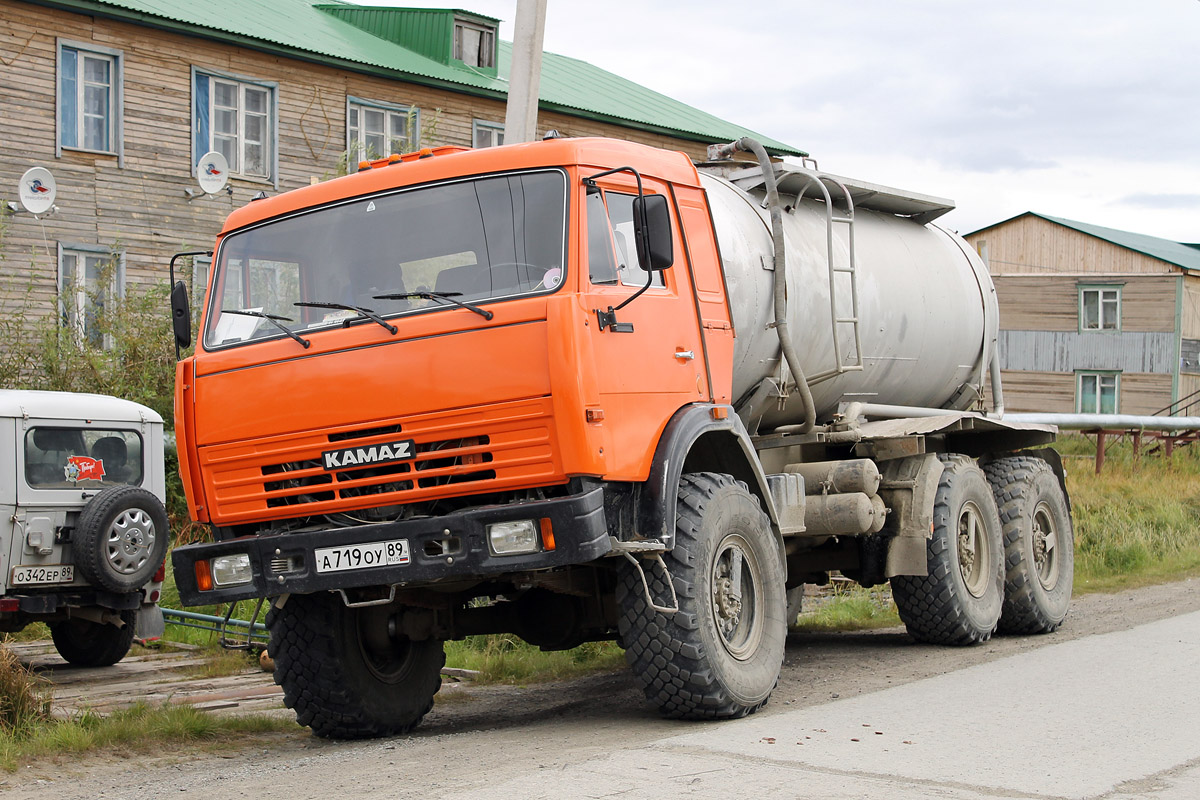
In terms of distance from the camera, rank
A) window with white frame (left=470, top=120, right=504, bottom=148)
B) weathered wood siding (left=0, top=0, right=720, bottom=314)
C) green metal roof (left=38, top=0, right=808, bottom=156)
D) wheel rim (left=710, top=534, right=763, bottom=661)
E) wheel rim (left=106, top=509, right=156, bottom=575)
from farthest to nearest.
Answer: window with white frame (left=470, top=120, right=504, bottom=148)
green metal roof (left=38, top=0, right=808, bottom=156)
weathered wood siding (left=0, top=0, right=720, bottom=314)
wheel rim (left=106, top=509, right=156, bottom=575)
wheel rim (left=710, top=534, right=763, bottom=661)

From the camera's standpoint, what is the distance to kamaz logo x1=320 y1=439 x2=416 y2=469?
658 cm

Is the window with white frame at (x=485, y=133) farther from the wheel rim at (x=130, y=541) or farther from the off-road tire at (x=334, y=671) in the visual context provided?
the off-road tire at (x=334, y=671)

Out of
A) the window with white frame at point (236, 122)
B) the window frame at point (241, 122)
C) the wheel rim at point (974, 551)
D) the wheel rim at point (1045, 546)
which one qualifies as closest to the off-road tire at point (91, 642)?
the wheel rim at point (974, 551)

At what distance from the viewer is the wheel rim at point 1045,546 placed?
456 inches

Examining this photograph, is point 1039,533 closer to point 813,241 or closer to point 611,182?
point 813,241

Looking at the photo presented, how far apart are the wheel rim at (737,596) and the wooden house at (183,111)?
11496mm

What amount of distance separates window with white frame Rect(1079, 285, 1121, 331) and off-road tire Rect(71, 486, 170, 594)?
38807 mm

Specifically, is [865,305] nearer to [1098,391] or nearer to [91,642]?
[91,642]

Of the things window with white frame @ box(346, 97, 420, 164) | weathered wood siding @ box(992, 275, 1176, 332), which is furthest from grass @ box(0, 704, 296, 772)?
weathered wood siding @ box(992, 275, 1176, 332)

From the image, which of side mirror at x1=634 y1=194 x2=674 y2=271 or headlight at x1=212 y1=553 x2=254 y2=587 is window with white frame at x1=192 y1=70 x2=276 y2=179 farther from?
side mirror at x1=634 y1=194 x2=674 y2=271

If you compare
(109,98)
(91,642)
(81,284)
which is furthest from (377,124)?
(91,642)

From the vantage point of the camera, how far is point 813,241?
376 inches

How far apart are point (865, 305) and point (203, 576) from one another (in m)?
5.18

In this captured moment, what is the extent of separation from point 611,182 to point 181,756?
12.4ft
